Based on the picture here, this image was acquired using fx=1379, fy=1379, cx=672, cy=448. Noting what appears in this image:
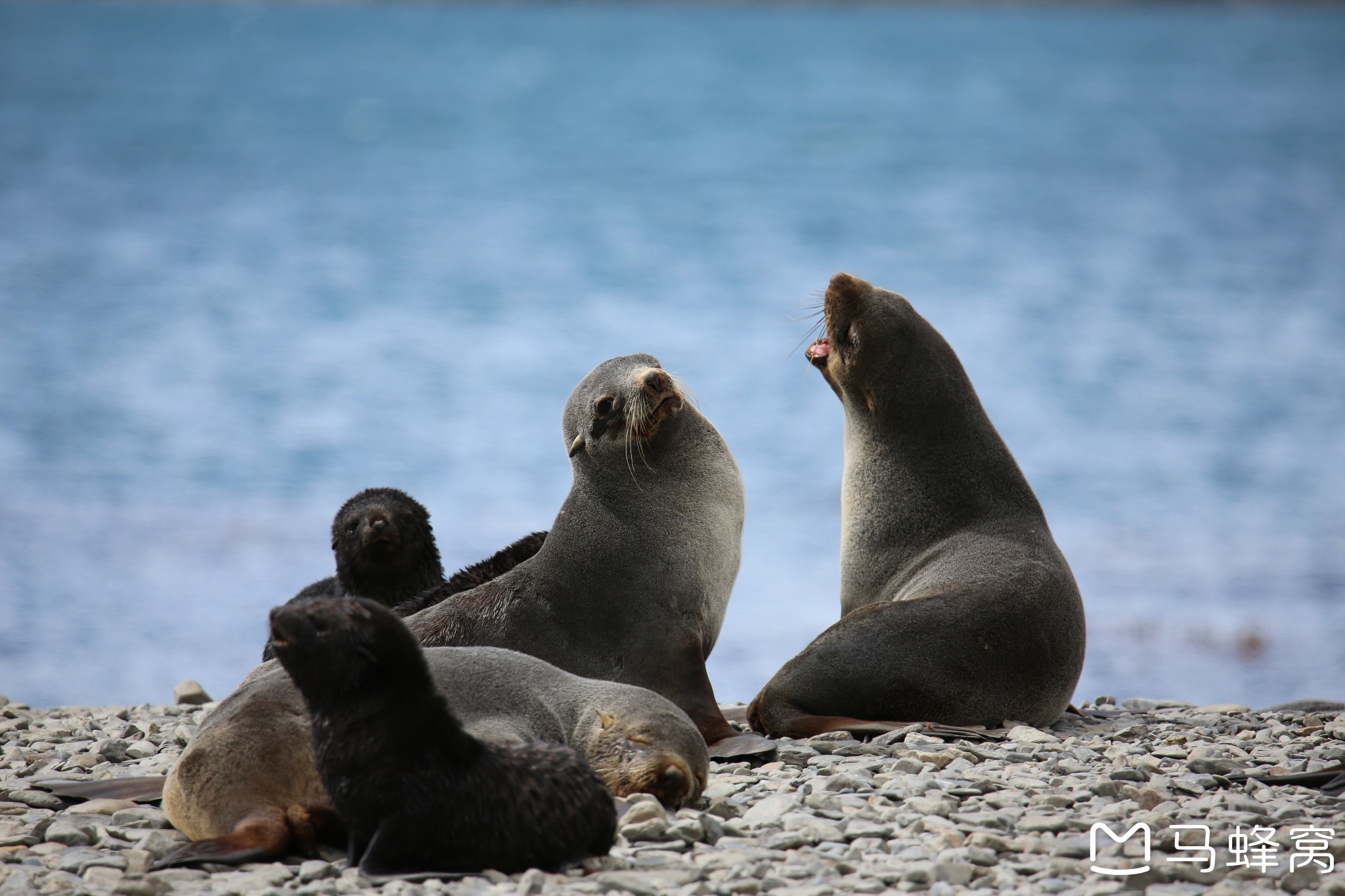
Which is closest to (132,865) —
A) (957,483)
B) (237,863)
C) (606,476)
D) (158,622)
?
(237,863)

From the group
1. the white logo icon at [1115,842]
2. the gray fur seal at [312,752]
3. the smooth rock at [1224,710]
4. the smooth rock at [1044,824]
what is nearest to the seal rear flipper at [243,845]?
the gray fur seal at [312,752]

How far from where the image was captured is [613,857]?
3961 mm

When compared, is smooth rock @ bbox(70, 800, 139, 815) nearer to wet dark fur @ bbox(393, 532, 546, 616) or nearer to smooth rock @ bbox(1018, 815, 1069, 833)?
wet dark fur @ bbox(393, 532, 546, 616)

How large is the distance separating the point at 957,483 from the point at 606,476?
169 cm

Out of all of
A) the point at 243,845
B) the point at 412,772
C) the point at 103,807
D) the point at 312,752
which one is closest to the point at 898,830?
the point at 412,772

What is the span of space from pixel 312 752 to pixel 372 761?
1.48 ft

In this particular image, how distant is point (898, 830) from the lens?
422cm

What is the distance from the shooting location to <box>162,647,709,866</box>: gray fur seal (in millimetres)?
4160

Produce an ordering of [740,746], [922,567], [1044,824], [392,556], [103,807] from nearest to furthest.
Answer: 1. [1044,824]
2. [103,807]
3. [740,746]
4. [392,556]
5. [922,567]

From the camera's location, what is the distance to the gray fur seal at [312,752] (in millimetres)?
4160

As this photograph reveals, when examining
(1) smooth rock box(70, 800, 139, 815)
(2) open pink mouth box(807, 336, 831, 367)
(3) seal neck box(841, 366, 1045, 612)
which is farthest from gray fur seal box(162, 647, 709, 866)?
(2) open pink mouth box(807, 336, 831, 367)

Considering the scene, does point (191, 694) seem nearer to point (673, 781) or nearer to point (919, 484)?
point (919, 484)

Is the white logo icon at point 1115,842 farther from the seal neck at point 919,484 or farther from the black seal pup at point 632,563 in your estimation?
the seal neck at point 919,484

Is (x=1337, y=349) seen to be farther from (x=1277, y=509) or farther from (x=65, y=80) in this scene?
(x=65, y=80)
